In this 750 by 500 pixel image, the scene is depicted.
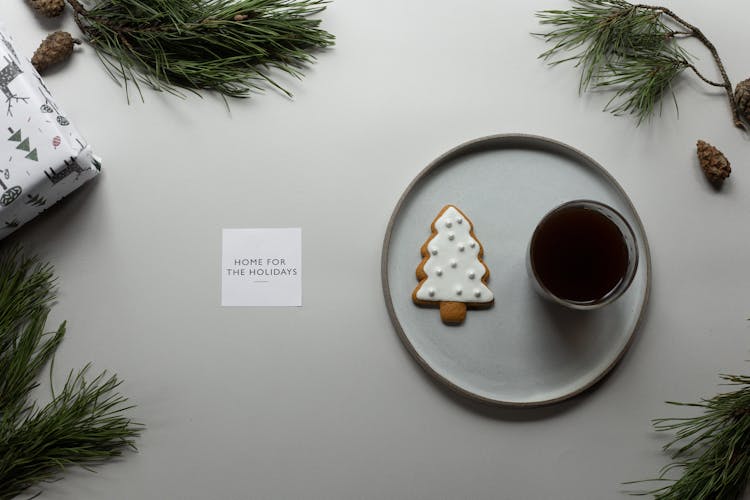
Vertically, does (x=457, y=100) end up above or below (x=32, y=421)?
above

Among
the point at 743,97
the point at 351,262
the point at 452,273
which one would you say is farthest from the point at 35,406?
the point at 743,97

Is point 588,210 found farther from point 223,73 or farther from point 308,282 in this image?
point 223,73

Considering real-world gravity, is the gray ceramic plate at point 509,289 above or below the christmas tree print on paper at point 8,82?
below

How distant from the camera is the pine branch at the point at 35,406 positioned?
24.5 inches

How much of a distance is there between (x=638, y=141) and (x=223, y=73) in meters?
0.51

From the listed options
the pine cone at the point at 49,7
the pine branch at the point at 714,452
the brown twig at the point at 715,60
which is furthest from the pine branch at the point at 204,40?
the pine branch at the point at 714,452

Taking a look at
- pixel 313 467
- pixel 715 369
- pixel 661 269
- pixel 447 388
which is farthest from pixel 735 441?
pixel 313 467

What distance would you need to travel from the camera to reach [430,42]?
0.68 m

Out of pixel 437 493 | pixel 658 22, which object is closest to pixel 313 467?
pixel 437 493

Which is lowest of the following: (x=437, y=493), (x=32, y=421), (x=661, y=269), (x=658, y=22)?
(x=437, y=493)

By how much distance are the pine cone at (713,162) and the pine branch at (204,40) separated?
1.52 ft

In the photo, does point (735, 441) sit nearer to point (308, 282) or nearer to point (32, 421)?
point (308, 282)

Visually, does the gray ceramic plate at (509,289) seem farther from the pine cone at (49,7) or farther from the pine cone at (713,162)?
the pine cone at (49,7)

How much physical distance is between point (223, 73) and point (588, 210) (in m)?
0.44
